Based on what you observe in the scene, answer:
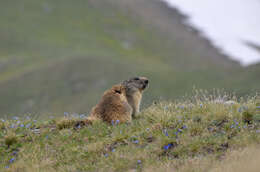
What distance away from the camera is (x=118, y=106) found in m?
11.9

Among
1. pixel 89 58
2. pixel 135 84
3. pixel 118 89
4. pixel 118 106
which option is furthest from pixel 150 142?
pixel 89 58

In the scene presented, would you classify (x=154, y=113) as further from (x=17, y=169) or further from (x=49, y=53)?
(x=49, y=53)

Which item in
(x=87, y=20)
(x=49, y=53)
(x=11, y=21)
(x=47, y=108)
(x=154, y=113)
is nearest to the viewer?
(x=154, y=113)

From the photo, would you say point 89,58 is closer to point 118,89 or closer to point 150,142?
point 118,89

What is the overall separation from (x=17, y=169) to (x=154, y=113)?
389cm

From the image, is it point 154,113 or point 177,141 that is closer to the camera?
point 177,141

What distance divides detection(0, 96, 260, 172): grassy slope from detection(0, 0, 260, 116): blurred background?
854 inches

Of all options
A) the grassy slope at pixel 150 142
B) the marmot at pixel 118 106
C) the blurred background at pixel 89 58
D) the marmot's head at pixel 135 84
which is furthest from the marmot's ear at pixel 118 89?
the blurred background at pixel 89 58

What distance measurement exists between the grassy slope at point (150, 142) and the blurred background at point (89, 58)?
21683mm

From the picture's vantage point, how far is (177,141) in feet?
30.9

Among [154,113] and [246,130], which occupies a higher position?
[154,113]

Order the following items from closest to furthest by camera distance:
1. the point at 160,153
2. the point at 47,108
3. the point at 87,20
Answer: the point at 160,153 → the point at 47,108 → the point at 87,20

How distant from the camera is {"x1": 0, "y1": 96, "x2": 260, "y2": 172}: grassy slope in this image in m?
8.67

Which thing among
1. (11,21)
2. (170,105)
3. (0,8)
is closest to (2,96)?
(11,21)
